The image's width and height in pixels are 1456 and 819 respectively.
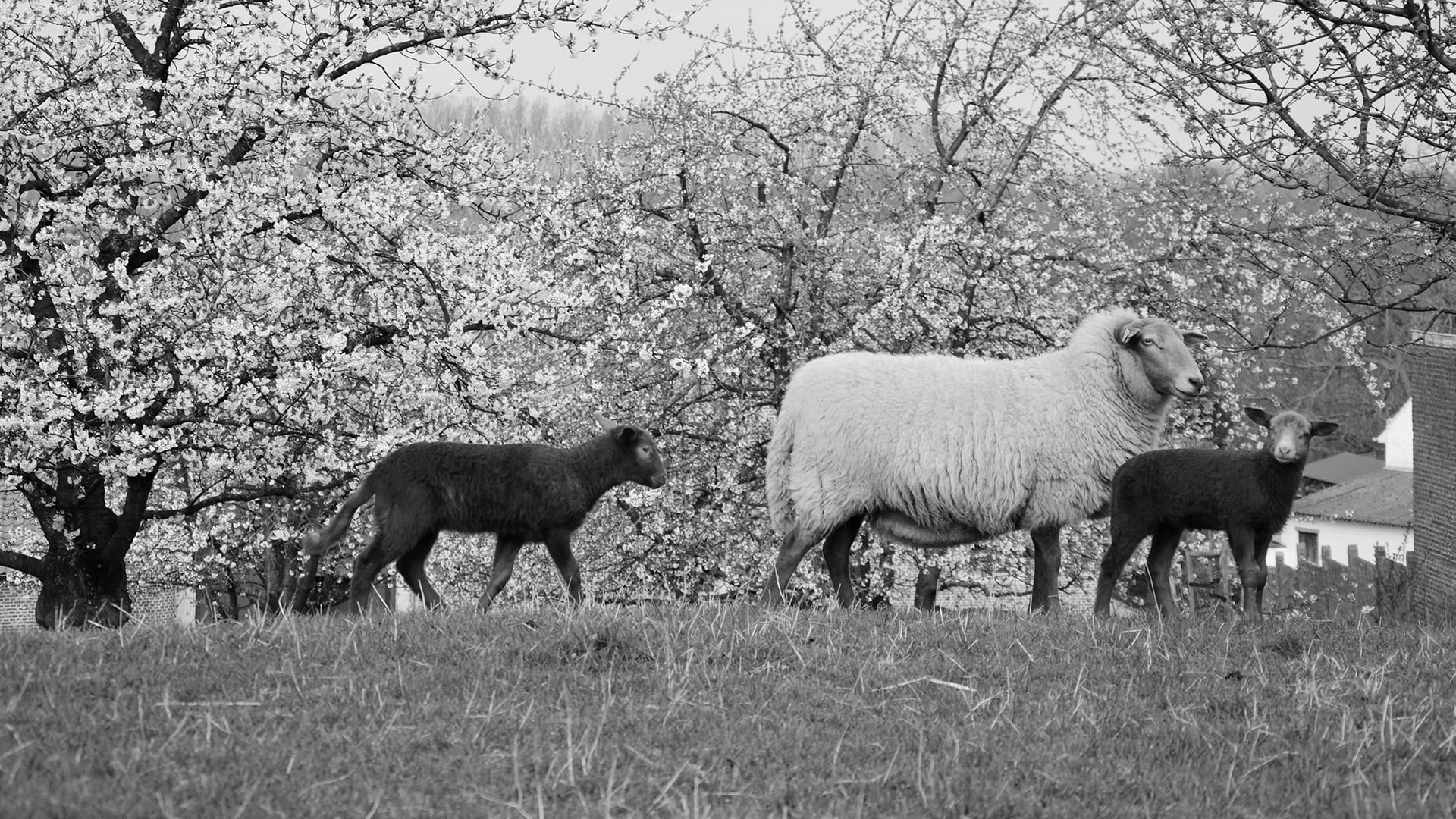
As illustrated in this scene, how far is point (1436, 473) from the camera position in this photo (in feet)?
41.5

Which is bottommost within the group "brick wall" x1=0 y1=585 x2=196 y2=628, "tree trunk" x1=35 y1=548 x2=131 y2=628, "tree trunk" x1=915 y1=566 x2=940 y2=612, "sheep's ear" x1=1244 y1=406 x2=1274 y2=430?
"brick wall" x1=0 y1=585 x2=196 y2=628

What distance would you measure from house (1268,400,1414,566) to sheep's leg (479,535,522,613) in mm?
32803

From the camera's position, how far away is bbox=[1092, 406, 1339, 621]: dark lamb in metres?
8.09

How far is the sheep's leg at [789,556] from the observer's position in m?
8.65

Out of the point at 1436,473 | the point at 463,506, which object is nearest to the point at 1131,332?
the point at 463,506

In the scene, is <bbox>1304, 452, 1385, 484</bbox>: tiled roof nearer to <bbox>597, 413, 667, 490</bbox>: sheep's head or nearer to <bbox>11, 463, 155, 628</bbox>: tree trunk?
<bbox>597, 413, 667, 490</bbox>: sheep's head

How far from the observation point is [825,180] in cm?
1802

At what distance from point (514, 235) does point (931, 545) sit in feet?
30.0

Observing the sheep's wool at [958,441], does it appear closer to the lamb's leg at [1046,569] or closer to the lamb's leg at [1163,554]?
the lamb's leg at [1046,569]

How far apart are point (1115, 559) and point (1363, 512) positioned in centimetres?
3700

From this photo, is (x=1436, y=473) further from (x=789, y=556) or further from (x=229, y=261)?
(x=229, y=261)

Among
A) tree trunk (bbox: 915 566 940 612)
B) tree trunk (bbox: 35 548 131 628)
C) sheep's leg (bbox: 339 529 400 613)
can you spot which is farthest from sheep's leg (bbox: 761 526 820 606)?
tree trunk (bbox: 35 548 131 628)

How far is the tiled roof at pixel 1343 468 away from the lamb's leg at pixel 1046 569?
46.8 m

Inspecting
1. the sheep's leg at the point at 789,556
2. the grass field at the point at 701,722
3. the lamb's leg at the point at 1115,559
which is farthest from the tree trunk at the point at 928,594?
the grass field at the point at 701,722
